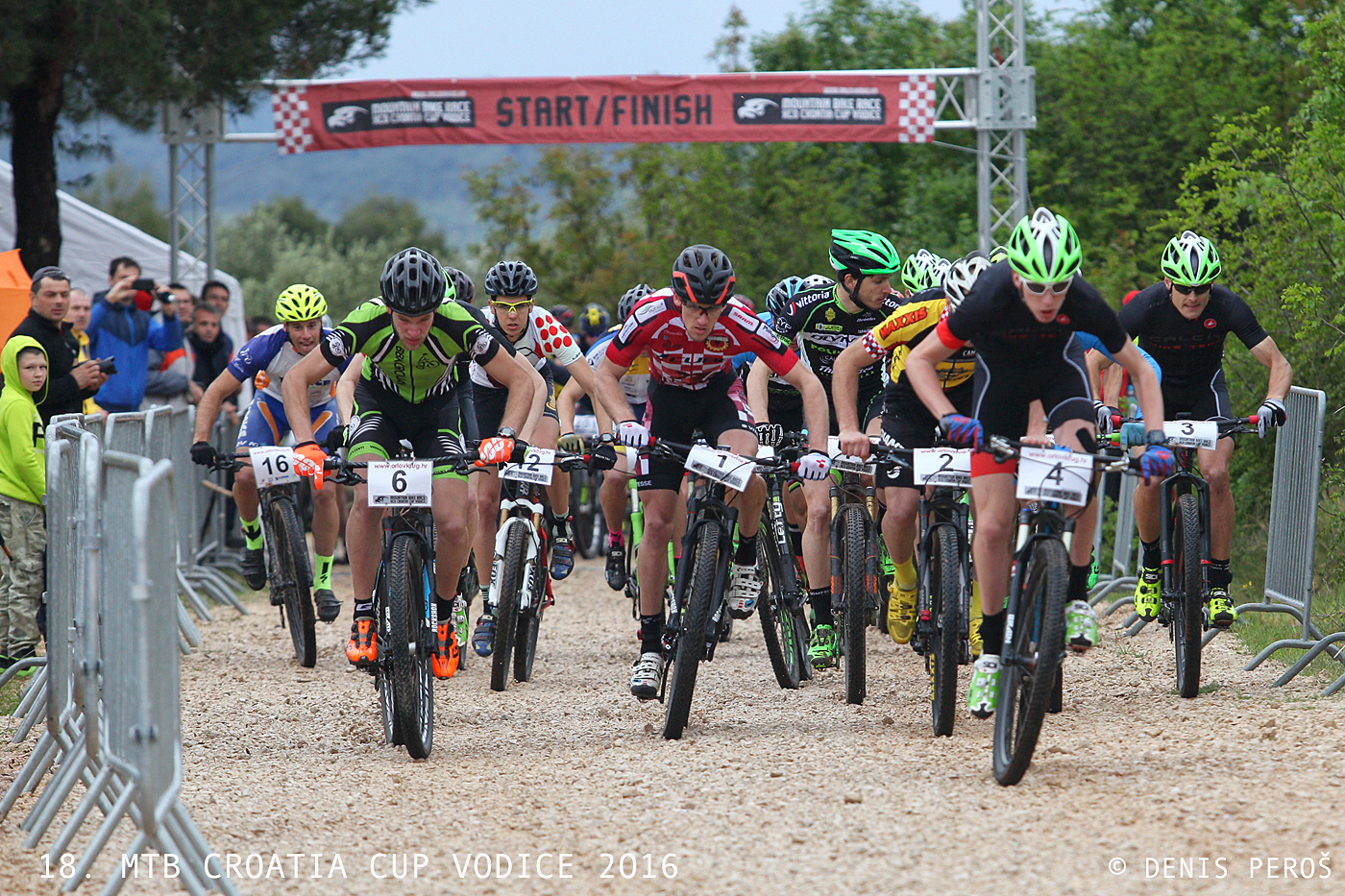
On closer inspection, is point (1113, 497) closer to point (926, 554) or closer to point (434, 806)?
point (926, 554)

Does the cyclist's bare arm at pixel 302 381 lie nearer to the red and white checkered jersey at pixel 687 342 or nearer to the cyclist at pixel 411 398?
the cyclist at pixel 411 398

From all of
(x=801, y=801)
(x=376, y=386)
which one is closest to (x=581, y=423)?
(x=376, y=386)

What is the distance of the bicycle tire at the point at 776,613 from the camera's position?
25.3 feet

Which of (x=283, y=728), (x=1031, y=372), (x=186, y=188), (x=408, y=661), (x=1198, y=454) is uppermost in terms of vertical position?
(x=186, y=188)

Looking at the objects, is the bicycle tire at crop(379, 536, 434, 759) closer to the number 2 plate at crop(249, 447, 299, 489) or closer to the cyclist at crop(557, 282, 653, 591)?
the number 2 plate at crop(249, 447, 299, 489)

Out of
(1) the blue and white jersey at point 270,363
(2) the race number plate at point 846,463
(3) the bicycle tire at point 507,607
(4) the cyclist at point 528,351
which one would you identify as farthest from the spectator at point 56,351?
(2) the race number plate at point 846,463

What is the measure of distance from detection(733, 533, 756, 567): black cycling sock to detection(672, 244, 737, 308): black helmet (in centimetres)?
123

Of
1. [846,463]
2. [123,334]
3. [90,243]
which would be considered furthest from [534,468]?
[90,243]

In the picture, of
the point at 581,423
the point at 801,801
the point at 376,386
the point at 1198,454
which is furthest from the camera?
the point at 581,423

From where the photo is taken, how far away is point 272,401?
9.76 m

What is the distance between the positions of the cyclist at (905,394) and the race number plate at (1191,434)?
A: 3.34ft

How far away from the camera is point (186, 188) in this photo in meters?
18.1

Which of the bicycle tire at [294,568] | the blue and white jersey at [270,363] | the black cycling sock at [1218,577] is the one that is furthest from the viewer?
the blue and white jersey at [270,363]

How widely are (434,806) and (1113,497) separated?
8857mm
